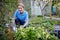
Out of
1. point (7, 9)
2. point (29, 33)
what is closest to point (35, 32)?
point (29, 33)

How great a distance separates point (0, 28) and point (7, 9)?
55 cm

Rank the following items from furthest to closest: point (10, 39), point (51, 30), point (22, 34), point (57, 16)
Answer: point (57, 16) → point (51, 30) → point (10, 39) → point (22, 34)

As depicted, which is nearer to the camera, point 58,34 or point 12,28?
point 12,28

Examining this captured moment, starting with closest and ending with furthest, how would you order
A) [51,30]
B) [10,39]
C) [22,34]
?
[22,34]
[10,39]
[51,30]

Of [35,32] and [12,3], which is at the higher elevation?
[12,3]

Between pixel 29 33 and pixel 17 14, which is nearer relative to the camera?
pixel 29 33

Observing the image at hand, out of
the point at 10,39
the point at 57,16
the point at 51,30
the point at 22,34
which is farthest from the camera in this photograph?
the point at 57,16

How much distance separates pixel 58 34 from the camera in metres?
7.81

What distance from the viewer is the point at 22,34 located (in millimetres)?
5867

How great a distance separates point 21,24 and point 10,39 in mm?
708

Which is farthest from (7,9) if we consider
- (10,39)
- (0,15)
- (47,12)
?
(47,12)

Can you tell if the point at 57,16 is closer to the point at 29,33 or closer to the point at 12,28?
the point at 12,28

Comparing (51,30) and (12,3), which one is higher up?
(12,3)

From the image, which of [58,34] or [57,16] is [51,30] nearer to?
Result: [58,34]
